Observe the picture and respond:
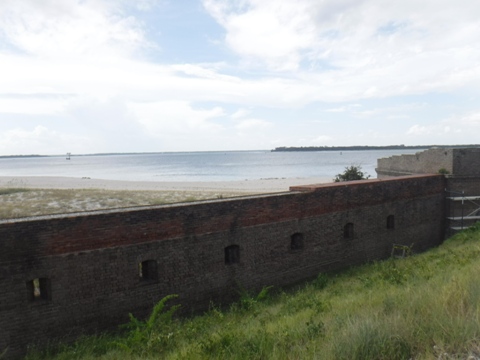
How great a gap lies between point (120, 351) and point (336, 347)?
4.00 m

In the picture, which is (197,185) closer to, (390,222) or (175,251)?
(390,222)

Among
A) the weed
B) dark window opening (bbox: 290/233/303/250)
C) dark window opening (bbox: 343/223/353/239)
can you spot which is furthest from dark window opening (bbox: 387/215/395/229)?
the weed

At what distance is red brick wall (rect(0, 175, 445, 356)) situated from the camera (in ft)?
24.2

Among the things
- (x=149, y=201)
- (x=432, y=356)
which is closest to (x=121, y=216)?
(x=432, y=356)

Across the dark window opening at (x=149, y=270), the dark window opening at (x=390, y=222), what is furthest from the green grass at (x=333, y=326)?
the dark window opening at (x=390, y=222)

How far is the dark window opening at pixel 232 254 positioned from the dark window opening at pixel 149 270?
6.36ft

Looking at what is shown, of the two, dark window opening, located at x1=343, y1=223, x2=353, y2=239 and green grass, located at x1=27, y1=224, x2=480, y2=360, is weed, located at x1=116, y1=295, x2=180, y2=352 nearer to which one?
green grass, located at x1=27, y1=224, x2=480, y2=360

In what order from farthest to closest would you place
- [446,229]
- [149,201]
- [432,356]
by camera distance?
1. [149,201]
2. [446,229]
3. [432,356]

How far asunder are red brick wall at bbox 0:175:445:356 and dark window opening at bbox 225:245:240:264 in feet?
0.41

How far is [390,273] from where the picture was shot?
1002 cm

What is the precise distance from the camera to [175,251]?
9078 mm

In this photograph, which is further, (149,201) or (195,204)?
(149,201)

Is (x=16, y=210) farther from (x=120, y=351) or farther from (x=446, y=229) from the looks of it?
(x=446, y=229)

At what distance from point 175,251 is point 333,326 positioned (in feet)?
14.3
